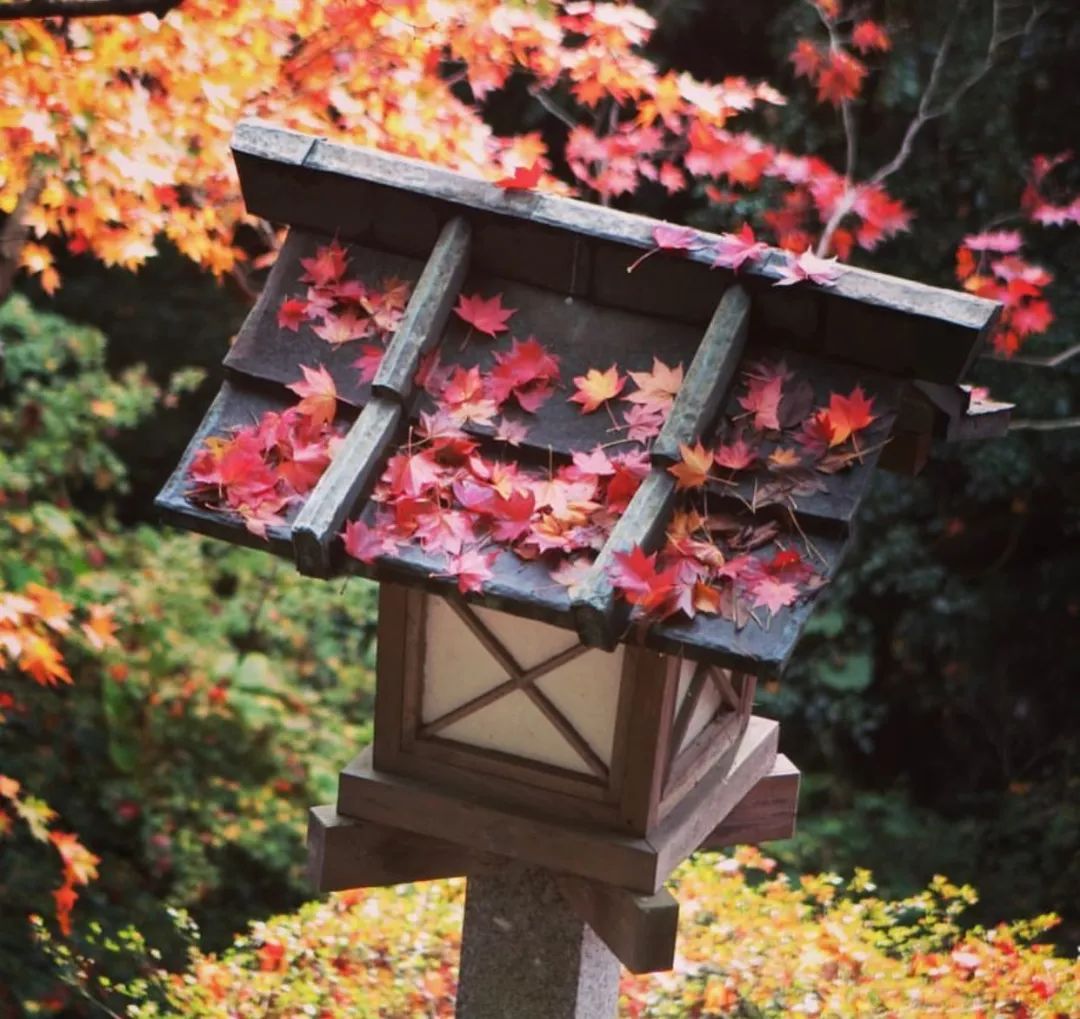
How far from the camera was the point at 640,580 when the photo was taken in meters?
2.08

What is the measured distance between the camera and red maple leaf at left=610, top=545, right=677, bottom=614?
2082 millimetres

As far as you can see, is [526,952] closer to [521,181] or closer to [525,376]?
[525,376]

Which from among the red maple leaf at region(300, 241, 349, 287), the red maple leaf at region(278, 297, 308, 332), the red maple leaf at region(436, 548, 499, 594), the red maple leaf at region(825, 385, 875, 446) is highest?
the red maple leaf at region(300, 241, 349, 287)

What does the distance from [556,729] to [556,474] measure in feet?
1.97

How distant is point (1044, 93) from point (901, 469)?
13.9 ft

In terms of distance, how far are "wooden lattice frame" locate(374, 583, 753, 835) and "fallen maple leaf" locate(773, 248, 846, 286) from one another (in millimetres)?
734

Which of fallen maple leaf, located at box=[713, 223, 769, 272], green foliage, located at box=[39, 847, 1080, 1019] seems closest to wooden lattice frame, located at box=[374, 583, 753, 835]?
fallen maple leaf, located at box=[713, 223, 769, 272]

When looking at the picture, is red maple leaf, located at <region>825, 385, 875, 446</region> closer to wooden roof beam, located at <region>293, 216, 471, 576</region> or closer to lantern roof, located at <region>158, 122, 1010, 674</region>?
lantern roof, located at <region>158, 122, 1010, 674</region>

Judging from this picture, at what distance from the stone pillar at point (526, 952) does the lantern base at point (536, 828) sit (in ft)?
0.82

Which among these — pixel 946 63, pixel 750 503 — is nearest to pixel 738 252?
pixel 750 503

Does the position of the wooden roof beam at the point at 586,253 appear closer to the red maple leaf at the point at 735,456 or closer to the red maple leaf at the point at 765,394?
the red maple leaf at the point at 765,394

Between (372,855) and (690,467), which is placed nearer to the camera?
(690,467)

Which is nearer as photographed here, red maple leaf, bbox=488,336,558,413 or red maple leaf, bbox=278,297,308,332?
red maple leaf, bbox=488,336,558,413

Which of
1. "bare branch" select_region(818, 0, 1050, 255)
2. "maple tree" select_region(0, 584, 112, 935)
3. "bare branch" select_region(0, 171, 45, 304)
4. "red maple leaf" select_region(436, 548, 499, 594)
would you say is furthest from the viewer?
"bare branch" select_region(818, 0, 1050, 255)
